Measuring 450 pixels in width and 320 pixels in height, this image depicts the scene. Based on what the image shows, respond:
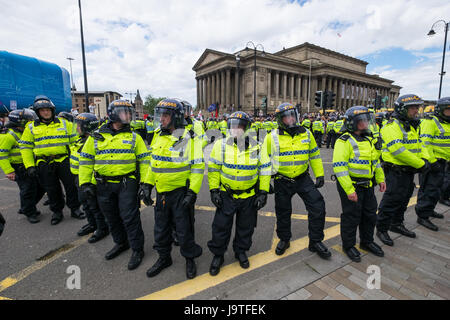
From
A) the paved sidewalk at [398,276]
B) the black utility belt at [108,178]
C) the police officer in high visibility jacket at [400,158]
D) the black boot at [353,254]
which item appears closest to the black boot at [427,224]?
the paved sidewalk at [398,276]

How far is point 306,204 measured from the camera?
303 cm

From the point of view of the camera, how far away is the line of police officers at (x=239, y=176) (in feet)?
8.84

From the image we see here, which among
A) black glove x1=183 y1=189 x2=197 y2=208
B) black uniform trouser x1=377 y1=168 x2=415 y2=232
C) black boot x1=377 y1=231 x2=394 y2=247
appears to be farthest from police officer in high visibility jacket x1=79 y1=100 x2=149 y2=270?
black uniform trouser x1=377 y1=168 x2=415 y2=232

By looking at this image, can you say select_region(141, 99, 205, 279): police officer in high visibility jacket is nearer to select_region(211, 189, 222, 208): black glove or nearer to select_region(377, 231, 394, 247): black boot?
select_region(211, 189, 222, 208): black glove

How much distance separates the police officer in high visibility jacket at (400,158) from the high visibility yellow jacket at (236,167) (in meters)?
2.02

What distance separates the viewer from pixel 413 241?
3.28 meters

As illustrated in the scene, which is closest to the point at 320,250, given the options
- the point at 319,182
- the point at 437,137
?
the point at 319,182

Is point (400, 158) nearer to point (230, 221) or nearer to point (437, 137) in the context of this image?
point (437, 137)

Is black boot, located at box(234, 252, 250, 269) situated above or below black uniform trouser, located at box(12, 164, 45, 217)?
below

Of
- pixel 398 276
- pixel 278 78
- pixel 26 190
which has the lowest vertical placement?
pixel 398 276

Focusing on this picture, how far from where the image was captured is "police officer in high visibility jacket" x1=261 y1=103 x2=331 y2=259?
296cm

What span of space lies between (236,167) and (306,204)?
112cm
